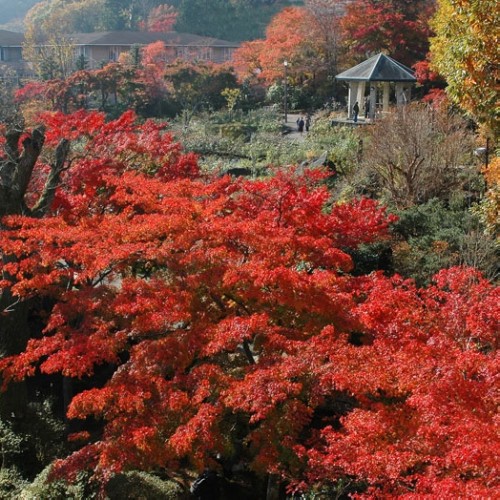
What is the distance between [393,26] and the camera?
29953mm

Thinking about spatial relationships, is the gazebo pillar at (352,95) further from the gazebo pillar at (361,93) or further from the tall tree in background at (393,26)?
the tall tree in background at (393,26)

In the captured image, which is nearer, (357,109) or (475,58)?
(475,58)

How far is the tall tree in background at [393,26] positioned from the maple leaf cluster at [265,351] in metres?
23.1

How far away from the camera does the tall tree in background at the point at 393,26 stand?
98.1ft

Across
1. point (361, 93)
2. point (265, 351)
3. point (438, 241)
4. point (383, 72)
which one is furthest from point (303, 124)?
point (265, 351)

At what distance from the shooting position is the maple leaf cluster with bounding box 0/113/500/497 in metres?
5.87

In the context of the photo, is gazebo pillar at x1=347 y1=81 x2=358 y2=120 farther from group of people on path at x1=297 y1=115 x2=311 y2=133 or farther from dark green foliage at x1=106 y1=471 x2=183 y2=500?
dark green foliage at x1=106 y1=471 x2=183 y2=500

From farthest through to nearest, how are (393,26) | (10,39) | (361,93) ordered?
(10,39) < (393,26) < (361,93)

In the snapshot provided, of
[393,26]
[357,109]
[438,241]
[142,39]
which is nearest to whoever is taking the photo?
[438,241]

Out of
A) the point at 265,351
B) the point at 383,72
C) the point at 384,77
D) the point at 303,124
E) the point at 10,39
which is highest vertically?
the point at 10,39

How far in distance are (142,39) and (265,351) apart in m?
50.0

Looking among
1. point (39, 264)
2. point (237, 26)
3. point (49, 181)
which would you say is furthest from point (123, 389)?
point (237, 26)

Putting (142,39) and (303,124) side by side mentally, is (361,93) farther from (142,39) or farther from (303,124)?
(142,39)

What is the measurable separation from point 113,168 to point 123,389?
6479 millimetres
